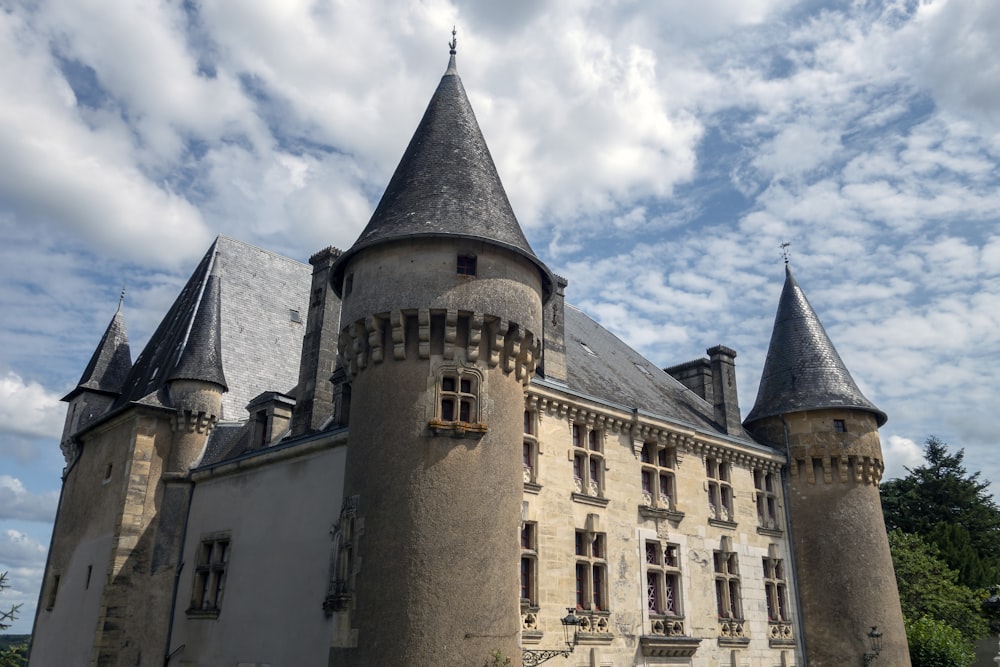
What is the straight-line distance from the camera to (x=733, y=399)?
23.3m

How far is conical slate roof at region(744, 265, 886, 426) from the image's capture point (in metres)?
23.4

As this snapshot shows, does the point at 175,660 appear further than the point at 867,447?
No

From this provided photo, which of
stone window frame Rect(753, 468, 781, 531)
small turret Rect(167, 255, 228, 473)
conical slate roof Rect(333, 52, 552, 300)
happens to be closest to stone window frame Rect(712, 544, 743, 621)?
stone window frame Rect(753, 468, 781, 531)

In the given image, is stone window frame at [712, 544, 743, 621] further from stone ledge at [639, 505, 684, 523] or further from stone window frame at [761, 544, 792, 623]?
stone ledge at [639, 505, 684, 523]

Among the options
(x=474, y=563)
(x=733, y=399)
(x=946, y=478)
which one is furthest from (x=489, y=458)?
(x=946, y=478)

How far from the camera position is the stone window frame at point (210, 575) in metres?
18.1

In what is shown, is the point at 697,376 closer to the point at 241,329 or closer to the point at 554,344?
the point at 554,344

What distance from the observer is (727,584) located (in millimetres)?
20172

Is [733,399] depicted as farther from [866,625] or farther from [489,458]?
[489,458]

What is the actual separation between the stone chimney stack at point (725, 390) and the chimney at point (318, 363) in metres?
11.1

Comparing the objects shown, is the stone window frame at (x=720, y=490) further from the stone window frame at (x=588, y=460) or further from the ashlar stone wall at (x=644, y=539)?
the stone window frame at (x=588, y=460)

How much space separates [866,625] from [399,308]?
615 inches

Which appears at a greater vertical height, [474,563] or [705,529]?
[705,529]

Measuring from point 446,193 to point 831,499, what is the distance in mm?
14566
